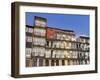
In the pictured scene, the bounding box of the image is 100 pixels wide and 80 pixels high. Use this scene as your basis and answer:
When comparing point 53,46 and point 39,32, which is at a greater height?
point 39,32

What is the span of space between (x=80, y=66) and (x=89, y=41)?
0.72 ft

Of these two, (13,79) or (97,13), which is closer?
(13,79)

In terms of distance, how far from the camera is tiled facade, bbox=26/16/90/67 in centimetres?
180

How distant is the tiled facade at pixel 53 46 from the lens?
1.80m

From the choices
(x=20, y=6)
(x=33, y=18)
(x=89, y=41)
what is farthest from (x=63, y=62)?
(x=20, y=6)

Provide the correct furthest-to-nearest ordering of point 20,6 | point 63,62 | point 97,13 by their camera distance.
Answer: point 97,13 < point 63,62 < point 20,6

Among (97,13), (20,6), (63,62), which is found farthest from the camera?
(97,13)

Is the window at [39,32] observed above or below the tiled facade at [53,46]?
above

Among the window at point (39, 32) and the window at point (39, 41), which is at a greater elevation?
the window at point (39, 32)

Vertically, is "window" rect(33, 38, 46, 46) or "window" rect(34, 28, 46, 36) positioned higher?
"window" rect(34, 28, 46, 36)

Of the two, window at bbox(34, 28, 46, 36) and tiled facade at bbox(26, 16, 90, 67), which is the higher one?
window at bbox(34, 28, 46, 36)

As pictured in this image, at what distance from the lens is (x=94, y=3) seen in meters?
2.05

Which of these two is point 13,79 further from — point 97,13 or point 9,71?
point 97,13

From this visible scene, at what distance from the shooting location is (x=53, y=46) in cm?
187
